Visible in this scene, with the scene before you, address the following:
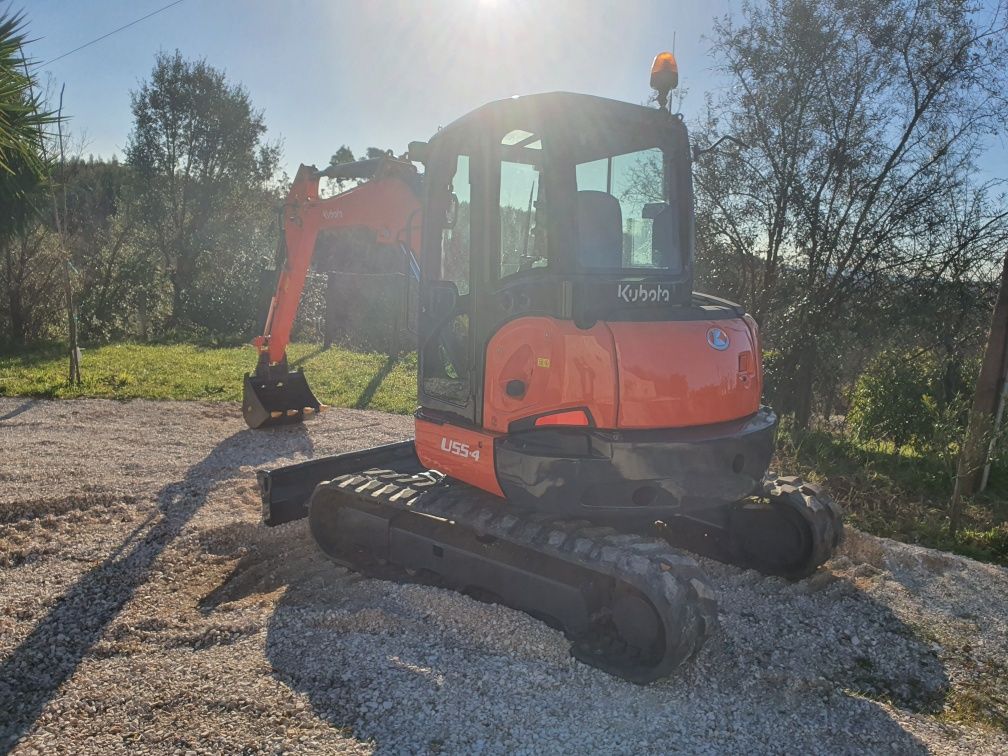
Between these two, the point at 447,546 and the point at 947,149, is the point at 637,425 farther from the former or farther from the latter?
the point at 947,149

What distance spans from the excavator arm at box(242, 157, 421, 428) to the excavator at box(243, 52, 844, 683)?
938 millimetres

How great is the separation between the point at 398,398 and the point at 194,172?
570 inches

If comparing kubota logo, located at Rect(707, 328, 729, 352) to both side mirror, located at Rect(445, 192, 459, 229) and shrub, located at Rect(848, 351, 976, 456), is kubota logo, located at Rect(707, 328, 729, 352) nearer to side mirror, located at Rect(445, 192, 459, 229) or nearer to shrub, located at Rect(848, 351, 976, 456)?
side mirror, located at Rect(445, 192, 459, 229)

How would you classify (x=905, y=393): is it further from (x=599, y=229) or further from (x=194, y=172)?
(x=194, y=172)

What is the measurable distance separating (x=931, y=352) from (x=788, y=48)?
416cm

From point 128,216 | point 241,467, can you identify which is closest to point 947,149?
point 241,467

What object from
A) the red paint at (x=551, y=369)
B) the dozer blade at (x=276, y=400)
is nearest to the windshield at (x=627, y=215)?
the red paint at (x=551, y=369)

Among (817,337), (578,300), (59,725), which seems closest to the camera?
(59,725)

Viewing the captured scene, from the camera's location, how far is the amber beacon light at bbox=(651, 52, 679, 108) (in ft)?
13.2

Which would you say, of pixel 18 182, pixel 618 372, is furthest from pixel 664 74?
pixel 18 182

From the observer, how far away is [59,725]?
119 inches

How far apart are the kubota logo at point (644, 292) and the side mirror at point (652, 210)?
1.36 ft

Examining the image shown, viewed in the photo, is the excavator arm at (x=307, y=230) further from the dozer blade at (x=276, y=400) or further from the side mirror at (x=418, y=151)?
the side mirror at (x=418, y=151)

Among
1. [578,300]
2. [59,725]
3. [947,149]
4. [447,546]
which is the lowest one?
[59,725]
